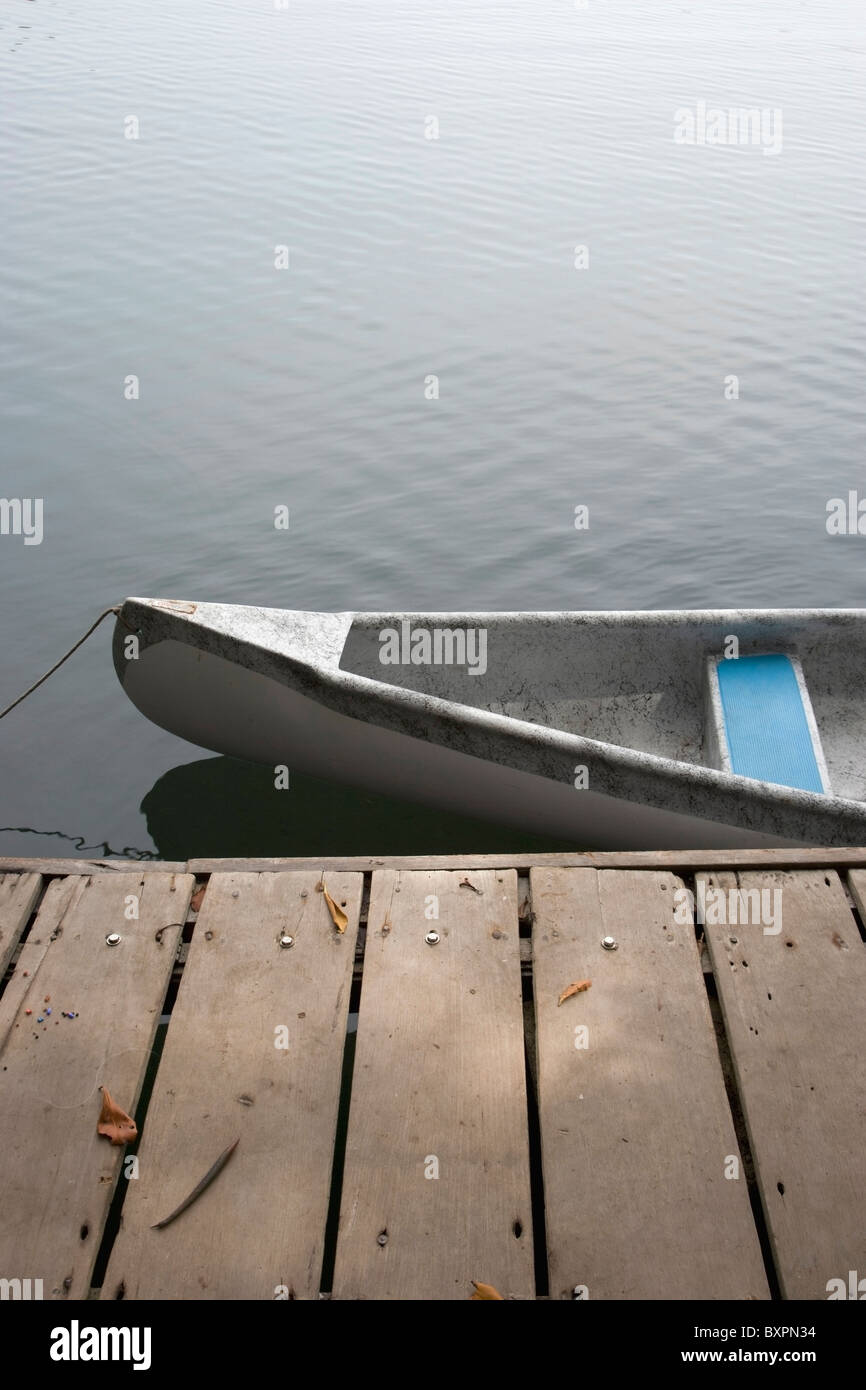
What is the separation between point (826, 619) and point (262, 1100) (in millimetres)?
4193

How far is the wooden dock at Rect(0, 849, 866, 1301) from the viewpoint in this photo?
96.7 inches

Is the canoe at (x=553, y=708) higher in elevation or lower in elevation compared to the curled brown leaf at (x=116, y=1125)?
higher

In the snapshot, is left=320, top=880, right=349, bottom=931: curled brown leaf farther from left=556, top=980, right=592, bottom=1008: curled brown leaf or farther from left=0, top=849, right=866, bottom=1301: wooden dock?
left=556, top=980, right=592, bottom=1008: curled brown leaf

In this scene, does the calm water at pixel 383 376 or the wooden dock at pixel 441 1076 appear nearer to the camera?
the wooden dock at pixel 441 1076

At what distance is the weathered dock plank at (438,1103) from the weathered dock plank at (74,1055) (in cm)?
54

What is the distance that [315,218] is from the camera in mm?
13625

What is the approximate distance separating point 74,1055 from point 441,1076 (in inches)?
35.4

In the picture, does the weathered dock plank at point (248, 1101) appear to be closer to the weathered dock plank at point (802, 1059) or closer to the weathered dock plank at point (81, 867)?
the weathered dock plank at point (81, 867)

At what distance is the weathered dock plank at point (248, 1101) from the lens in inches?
96.2

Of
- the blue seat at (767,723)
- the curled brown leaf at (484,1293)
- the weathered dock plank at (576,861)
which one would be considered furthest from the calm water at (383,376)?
the curled brown leaf at (484,1293)

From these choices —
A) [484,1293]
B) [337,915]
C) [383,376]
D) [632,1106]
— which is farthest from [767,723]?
[383,376]

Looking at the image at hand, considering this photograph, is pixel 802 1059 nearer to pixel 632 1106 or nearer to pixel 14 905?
pixel 632 1106

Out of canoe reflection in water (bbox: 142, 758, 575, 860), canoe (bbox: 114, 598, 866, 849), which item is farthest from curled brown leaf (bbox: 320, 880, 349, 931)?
canoe reflection in water (bbox: 142, 758, 575, 860)

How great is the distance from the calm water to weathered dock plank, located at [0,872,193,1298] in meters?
2.48
